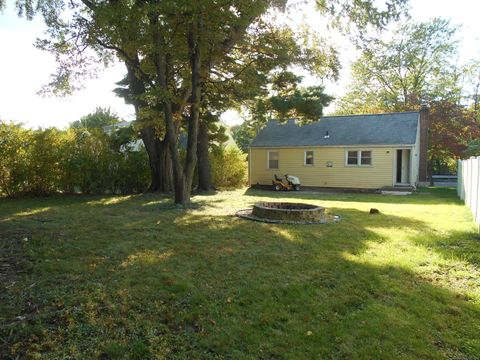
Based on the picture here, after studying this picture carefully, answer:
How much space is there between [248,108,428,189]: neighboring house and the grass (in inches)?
483

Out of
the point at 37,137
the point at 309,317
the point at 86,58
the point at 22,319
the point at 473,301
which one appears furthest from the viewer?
the point at 37,137

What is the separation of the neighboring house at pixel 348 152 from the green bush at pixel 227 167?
1630 millimetres

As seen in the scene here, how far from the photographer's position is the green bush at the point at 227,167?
2022cm

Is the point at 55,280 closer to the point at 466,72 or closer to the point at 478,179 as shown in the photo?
the point at 478,179

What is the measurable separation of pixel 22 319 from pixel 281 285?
9.21 ft

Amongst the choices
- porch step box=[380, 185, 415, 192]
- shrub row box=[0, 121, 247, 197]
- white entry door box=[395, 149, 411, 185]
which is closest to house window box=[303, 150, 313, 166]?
porch step box=[380, 185, 415, 192]

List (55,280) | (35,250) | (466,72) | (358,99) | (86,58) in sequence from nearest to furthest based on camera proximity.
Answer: (55,280) → (35,250) → (86,58) → (466,72) → (358,99)

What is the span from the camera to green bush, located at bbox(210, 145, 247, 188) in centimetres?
2022

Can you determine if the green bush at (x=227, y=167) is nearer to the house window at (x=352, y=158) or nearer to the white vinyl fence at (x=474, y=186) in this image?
the house window at (x=352, y=158)

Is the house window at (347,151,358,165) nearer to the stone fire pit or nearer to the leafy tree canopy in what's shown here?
the stone fire pit

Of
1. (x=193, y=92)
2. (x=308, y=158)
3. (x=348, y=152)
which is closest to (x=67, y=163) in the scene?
(x=193, y=92)

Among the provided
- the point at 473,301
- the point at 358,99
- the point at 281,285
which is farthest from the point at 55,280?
the point at 358,99

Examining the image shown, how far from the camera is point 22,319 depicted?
3438 mm

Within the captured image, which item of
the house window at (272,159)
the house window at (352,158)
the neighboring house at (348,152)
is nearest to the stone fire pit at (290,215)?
the neighboring house at (348,152)
